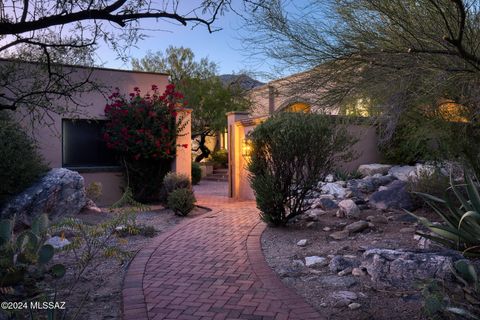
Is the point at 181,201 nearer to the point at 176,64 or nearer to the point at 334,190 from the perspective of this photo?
the point at 334,190

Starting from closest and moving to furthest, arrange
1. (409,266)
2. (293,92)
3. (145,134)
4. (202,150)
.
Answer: (409,266) → (293,92) → (145,134) → (202,150)

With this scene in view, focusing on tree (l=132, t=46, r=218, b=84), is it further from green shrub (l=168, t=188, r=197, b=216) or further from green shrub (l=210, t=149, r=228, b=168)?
green shrub (l=168, t=188, r=197, b=216)

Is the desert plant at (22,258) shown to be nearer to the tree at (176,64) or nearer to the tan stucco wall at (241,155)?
the tan stucco wall at (241,155)

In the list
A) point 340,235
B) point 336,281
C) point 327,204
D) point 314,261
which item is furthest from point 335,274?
point 327,204

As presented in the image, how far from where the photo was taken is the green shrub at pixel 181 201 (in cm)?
1061

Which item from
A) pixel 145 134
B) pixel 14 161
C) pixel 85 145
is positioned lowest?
pixel 14 161

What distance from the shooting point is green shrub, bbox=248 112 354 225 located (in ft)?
26.0

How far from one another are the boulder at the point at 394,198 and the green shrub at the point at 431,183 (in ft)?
0.65

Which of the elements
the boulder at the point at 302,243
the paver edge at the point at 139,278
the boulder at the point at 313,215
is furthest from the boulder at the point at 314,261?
the boulder at the point at 313,215

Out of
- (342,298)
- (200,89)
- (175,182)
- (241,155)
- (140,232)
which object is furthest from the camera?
(200,89)

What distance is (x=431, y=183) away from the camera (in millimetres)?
8305

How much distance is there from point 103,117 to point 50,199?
156 inches

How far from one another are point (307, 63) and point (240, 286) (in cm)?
274

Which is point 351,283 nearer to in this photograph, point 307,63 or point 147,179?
point 307,63
